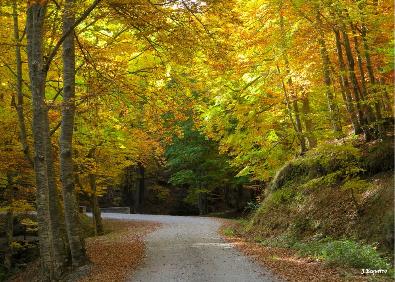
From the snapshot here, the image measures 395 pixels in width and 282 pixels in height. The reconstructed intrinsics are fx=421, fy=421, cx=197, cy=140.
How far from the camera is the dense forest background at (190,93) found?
32.2ft

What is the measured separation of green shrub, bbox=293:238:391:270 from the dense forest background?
2.63ft

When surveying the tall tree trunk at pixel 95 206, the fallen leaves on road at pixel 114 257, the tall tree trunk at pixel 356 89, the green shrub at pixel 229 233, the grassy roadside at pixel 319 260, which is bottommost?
the green shrub at pixel 229 233

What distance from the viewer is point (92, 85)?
11.9 m

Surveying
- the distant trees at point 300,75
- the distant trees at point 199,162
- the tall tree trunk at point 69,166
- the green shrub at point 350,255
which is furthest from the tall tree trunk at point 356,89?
the distant trees at point 199,162

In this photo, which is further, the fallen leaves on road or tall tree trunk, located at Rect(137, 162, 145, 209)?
tall tree trunk, located at Rect(137, 162, 145, 209)

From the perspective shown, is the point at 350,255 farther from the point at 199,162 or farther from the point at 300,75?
the point at 199,162

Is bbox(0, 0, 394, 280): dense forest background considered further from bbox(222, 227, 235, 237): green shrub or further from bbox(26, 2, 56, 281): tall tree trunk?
bbox(222, 227, 235, 237): green shrub

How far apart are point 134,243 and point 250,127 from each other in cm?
679

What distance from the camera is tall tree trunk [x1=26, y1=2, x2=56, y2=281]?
31.2 feet

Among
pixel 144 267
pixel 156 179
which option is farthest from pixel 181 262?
pixel 156 179

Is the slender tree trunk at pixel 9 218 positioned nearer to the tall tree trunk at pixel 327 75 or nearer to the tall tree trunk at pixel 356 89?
the tall tree trunk at pixel 327 75

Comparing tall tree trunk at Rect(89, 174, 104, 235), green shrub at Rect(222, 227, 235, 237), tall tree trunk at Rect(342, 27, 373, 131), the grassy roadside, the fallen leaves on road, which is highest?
tall tree trunk at Rect(342, 27, 373, 131)

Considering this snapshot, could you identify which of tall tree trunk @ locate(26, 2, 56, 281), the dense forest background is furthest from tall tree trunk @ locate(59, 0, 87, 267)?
tall tree trunk @ locate(26, 2, 56, 281)

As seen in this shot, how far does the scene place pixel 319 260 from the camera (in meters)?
10.1
